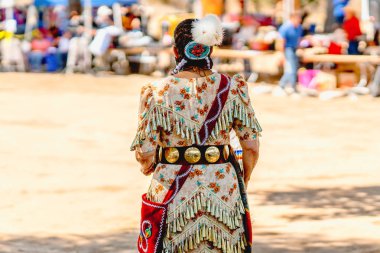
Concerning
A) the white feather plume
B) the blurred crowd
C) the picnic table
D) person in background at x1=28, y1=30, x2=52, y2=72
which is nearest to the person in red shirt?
the picnic table

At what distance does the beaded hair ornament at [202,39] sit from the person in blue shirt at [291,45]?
15.0m

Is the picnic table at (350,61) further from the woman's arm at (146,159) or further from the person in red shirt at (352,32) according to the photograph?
the woman's arm at (146,159)

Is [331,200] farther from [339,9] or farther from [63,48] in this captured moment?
[339,9]

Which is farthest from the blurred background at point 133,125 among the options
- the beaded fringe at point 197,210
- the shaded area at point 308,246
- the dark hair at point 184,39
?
the dark hair at point 184,39

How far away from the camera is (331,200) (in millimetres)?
9961

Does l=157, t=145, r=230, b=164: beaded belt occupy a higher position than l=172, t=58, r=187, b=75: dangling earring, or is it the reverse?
l=172, t=58, r=187, b=75: dangling earring

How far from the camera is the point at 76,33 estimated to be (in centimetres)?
2741

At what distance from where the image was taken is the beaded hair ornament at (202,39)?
4887 mm

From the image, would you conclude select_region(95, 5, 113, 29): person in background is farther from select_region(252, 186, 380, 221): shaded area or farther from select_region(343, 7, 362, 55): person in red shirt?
select_region(252, 186, 380, 221): shaded area

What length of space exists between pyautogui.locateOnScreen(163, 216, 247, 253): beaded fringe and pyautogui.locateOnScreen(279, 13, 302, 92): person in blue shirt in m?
15.1

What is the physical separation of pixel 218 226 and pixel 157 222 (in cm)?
29

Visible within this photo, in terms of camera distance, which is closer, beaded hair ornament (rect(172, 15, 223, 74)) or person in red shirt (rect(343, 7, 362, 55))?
beaded hair ornament (rect(172, 15, 223, 74))

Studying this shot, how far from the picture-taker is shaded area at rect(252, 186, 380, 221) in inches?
368

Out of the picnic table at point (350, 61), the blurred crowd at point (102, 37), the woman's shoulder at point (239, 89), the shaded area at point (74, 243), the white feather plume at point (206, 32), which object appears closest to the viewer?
the white feather plume at point (206, 32)
